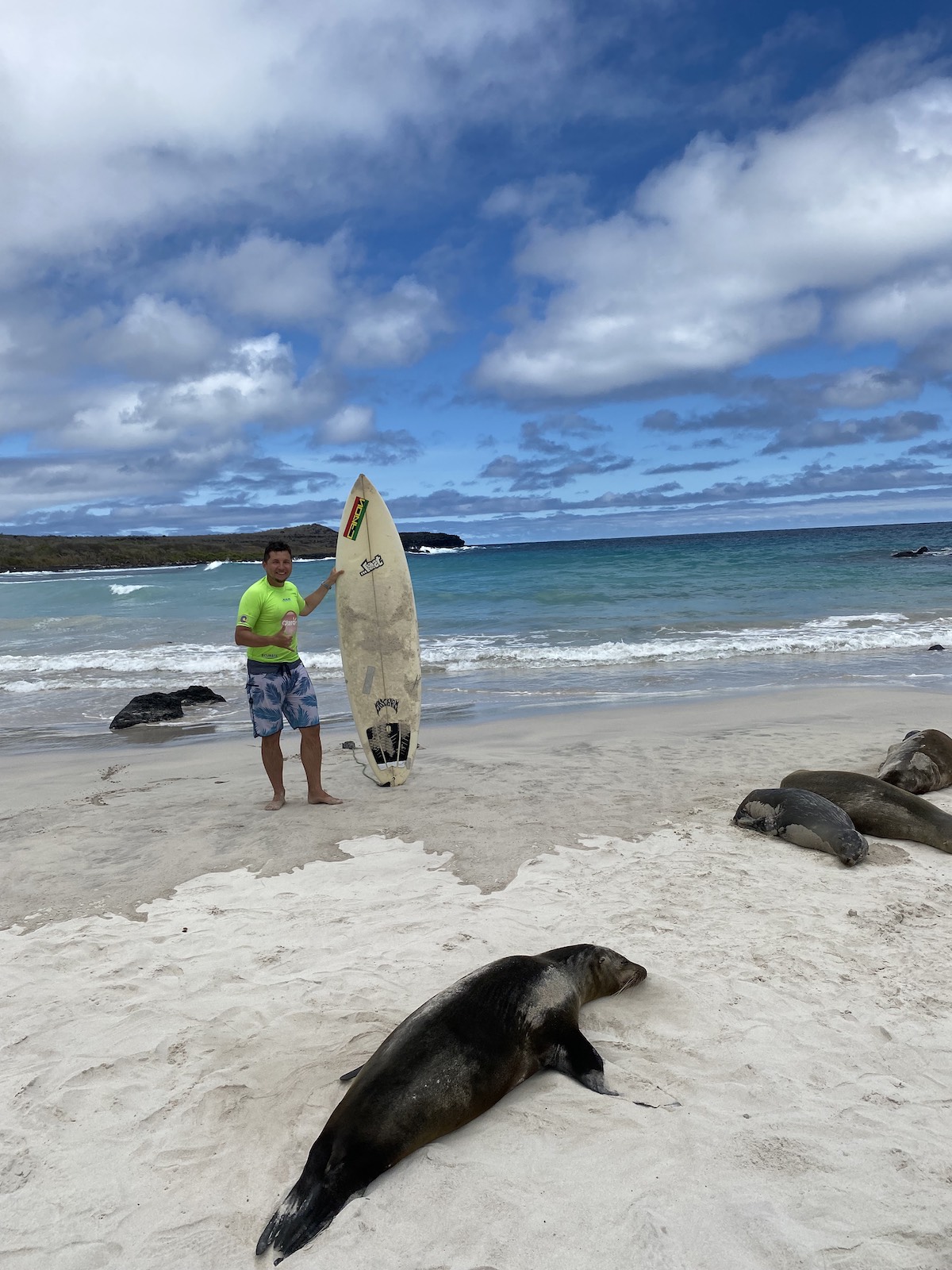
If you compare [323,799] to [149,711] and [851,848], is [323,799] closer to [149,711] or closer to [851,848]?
[851,848]

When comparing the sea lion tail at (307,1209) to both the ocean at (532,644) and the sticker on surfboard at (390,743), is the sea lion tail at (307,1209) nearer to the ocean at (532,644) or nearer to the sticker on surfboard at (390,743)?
the sticker on surfboard at (390,743)

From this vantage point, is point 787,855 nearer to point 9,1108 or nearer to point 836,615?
point 9,1108

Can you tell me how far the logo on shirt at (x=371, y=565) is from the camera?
6.93m

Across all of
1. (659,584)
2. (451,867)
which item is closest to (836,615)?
(659,584)

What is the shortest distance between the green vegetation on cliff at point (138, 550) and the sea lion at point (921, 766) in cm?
5235

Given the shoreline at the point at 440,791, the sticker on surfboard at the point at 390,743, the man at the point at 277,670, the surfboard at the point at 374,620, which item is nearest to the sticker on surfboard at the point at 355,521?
the surfboard at the point at 374,620

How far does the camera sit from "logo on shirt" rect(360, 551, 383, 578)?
6.93 metres

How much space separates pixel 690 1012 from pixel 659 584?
2501 cm

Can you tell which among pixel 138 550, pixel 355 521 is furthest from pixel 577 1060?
pixel 138 550

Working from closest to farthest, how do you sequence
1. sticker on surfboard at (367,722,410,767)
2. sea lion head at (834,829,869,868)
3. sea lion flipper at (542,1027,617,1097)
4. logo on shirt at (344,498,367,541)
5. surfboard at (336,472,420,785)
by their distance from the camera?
sea lion flipper at (542,1027,617,1097), sea lion head at (834,829,869,868), sticker on surfboard at (367,722,410,767), surfboard at (336,472,420,785), logo on shirt at (344,498,367,541)

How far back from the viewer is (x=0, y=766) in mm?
7574

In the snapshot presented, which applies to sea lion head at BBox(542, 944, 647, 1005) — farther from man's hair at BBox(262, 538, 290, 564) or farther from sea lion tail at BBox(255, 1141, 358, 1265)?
man's hair at BBox(262, 538, 290, 564)

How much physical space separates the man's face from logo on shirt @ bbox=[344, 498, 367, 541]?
154 centimetres

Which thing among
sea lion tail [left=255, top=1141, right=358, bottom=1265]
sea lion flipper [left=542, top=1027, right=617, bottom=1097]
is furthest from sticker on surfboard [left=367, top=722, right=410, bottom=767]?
sea lion tail [left=255, top=1141, right=358, bottom=1265]
